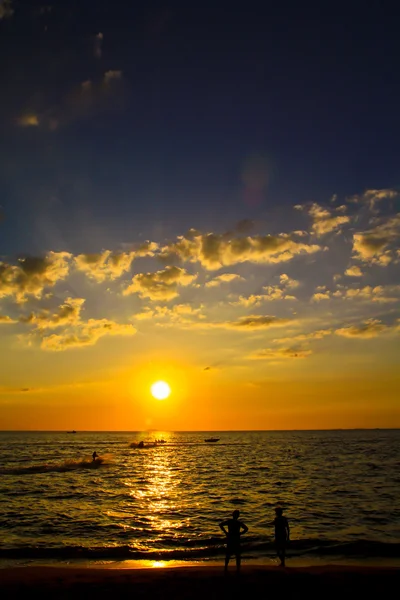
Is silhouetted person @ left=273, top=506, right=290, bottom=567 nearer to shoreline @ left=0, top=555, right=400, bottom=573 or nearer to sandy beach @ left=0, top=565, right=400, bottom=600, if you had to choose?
sandy beach @ left=0, top=565, right=400, bottom=600

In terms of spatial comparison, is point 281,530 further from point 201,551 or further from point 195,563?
point 201,551

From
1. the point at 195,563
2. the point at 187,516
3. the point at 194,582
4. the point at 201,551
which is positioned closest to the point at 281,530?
the point at 194,582

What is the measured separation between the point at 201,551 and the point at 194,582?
→ 19.9ft

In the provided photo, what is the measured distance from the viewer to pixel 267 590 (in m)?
14.6

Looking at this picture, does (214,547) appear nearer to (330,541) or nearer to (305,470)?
(330,541)

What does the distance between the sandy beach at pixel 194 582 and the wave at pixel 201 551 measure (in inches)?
125

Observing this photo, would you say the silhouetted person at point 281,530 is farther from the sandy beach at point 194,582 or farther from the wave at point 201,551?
the wave at point 201,551

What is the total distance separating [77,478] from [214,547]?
113 feet

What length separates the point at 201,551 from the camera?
20.9 meters

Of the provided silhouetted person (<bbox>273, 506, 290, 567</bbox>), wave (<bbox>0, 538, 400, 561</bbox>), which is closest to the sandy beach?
silhouetted person (<bbox>273, 506, 290, 567</bbox>)

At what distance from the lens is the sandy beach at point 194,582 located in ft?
47.2

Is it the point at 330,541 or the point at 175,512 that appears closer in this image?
the point at 330,541

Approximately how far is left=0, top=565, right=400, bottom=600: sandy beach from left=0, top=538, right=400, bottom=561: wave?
3.17 m

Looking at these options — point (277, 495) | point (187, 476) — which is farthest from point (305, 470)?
point (277, 495)
